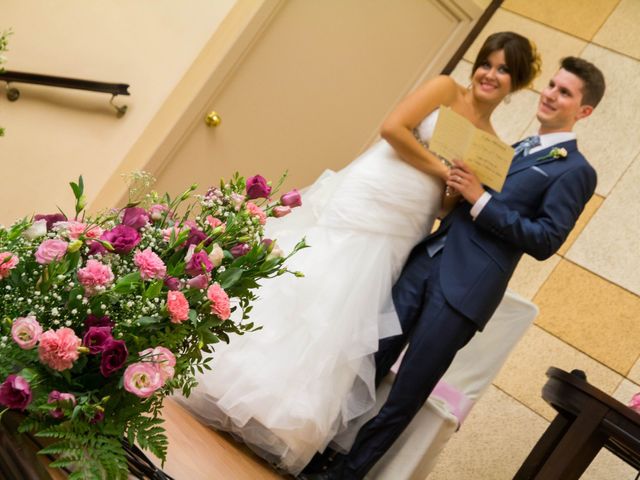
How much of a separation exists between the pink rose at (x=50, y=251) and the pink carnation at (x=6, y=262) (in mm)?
32

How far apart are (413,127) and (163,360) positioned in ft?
5.31

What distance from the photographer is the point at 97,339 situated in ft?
3.61

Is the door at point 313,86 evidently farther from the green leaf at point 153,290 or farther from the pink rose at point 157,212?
the green leaf at point 153,290

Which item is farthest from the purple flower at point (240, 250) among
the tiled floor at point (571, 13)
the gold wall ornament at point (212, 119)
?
the tiled floor at point (571, 13)

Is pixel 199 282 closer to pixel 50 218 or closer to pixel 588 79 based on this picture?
pixel 50 218

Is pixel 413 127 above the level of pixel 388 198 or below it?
above

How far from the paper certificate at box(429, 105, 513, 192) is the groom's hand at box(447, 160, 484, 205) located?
0.7 inches

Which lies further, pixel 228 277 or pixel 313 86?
pixel 313 86

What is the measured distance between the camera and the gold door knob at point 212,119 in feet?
11.0

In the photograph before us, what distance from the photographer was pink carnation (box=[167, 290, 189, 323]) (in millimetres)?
1148

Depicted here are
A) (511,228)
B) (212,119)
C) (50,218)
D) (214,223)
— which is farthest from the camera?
(212,119)

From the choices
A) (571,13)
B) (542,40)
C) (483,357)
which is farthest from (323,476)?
(571,13)

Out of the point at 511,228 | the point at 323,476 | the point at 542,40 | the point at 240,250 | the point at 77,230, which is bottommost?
the point at 323,476

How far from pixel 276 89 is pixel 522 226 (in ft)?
5.27
